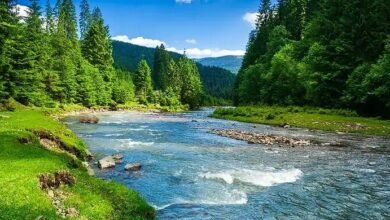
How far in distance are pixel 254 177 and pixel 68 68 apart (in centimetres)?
7322

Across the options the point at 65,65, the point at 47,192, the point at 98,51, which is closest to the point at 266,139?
the point at 47,192

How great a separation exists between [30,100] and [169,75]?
317ft

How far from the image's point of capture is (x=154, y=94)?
453ft

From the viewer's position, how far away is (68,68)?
92.4m

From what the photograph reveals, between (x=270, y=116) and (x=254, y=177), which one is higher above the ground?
(x=270, y=116)

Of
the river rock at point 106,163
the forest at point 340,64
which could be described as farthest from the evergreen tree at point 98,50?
the river rock at point 106,163

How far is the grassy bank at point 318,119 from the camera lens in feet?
175

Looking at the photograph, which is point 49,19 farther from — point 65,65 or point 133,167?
point 133,167

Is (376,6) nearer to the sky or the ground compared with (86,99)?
nearer to the sky

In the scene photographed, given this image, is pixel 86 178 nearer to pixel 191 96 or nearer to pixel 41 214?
pixel 41 214

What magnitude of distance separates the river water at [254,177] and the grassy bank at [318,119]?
8184 millimetres

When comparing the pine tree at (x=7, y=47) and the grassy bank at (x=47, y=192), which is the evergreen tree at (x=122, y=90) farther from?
the grassy bank at (x=47, y=192)

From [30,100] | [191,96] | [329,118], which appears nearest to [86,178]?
[329,118]

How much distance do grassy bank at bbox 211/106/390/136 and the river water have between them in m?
8.18
